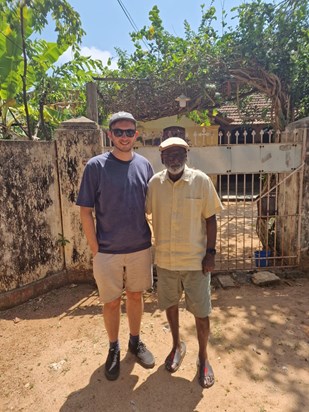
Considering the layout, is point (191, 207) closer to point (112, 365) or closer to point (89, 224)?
point (89, 224)

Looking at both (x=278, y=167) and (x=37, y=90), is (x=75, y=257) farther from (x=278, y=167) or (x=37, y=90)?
(x=37, y=90)

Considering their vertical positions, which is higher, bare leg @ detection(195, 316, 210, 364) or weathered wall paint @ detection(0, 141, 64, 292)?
weathered wall paint @ detection(0, 141, 64, 292)

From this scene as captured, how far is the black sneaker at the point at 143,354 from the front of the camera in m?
2.68

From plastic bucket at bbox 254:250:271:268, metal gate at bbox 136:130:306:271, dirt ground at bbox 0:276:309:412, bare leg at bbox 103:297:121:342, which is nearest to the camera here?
dirt ground at bbox 0:276:309:412

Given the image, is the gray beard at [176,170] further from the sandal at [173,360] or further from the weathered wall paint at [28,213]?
the weathered wall paint at [28,213]

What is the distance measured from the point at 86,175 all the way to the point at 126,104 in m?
4.94

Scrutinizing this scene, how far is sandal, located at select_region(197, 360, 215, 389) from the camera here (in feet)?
7.99

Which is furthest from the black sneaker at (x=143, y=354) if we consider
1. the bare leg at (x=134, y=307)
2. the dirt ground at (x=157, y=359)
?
the bare leg at (x=134, y=307)

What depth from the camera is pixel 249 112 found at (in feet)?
26.2

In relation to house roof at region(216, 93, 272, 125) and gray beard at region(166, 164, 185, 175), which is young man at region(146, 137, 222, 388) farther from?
house roof at region(216, 93, 272, 125)

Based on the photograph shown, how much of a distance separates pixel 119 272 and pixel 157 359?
95 cm

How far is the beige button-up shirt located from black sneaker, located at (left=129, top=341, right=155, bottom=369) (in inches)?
35.7

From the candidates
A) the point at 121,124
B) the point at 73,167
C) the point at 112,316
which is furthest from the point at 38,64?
the point at 112,316

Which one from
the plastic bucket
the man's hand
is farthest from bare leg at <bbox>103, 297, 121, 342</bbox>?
the plastic bucket
